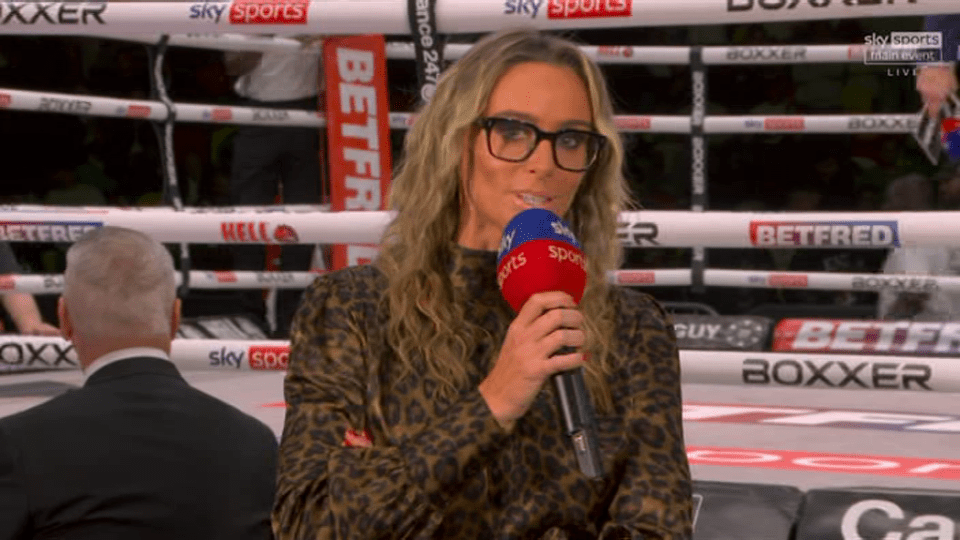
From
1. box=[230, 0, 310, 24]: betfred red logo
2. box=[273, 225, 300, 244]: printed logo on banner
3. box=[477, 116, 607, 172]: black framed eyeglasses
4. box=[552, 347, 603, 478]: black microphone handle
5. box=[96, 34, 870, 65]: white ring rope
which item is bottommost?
box=[552, 347, 603, 478]: black microphone handle

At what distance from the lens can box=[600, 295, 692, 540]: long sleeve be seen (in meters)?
1.52

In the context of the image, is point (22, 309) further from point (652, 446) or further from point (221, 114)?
point (652, 446)

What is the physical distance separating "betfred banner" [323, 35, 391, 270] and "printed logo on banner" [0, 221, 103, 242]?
859 mm

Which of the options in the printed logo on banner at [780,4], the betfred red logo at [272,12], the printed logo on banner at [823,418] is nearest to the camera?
the printed logo on banner at [780,4]

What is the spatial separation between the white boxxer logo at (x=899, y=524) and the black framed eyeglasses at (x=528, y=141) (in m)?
0.87

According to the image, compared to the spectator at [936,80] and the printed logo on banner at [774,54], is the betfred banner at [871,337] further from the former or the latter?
the printed logo on banner at [774,54]

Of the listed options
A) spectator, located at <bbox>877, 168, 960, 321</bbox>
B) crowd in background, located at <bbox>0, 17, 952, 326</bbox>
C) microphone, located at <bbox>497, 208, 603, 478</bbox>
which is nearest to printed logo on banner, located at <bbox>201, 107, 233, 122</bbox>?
crowd in background, located at <bbox>0, 17, 952, 326</bbox>

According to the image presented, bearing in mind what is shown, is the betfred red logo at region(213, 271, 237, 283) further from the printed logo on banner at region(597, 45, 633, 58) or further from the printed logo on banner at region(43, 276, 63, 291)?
the printed logo on banner at region(597, 45, 633, 58)

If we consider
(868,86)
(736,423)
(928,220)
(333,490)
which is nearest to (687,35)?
(868,86)

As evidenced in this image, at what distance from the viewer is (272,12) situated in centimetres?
304

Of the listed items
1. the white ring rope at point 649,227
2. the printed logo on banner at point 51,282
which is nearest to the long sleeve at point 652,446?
the white ring rope at point 649,227

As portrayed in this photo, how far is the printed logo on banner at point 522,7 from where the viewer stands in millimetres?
2869

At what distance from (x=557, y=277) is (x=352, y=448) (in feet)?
1.11

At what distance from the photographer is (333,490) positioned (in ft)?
4.80
